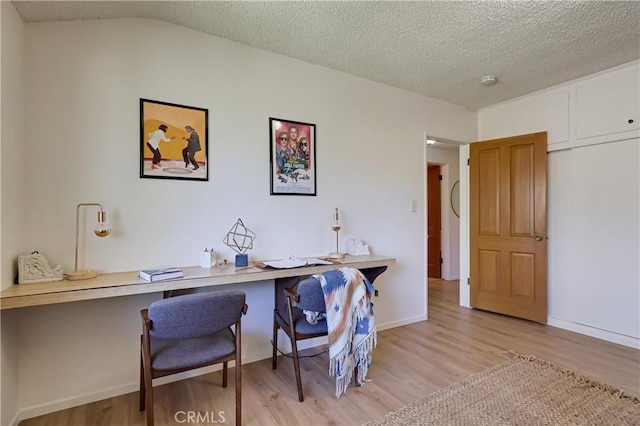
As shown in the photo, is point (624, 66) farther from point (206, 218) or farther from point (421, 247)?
point (206, 218)

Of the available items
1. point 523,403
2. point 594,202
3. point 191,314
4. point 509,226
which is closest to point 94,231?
point 191,314

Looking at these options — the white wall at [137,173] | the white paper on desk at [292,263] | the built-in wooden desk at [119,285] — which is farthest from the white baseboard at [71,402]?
the white paper on desk at [292,263]

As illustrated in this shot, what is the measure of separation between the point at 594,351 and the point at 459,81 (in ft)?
9.19

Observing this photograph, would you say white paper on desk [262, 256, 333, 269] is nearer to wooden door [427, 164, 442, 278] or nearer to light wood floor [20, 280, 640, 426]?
light wood floor [20, 280, 640, 426]

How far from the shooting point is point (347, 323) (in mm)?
2084

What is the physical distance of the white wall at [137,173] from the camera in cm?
197

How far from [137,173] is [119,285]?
2.66 feet

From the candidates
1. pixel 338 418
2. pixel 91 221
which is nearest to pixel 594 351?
pixel 338 418

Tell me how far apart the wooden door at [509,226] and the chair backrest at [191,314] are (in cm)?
328

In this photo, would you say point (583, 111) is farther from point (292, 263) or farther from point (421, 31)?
point (292, 263)

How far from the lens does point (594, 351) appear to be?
2.82 meters

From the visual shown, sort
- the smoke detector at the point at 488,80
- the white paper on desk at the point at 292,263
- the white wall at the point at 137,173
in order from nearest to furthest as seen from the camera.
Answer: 1. the white wall at the point at 137,173
2. the white paper on desk at the point at 292,263
3. the smoke detector at the point at 488,80

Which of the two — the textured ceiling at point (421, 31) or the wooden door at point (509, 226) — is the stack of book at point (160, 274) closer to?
the textured ceiling at point (421, 31)

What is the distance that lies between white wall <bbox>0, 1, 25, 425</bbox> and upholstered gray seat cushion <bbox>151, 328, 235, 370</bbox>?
0.76 metres
